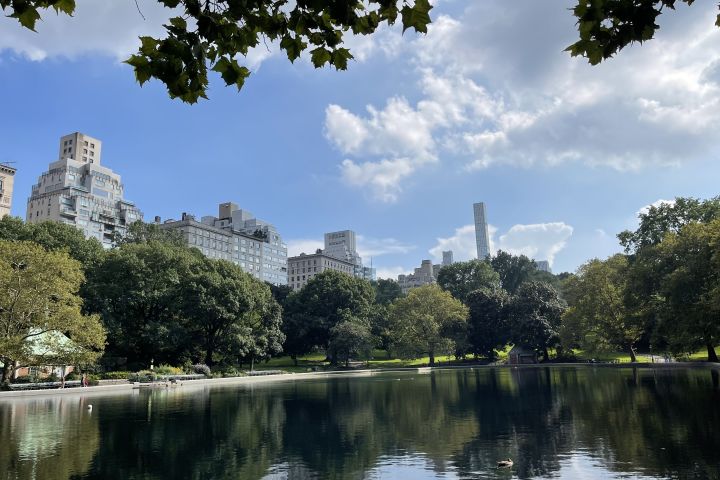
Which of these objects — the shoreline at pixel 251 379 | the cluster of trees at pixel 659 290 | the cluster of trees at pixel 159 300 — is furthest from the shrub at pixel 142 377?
the cluster of trees at pixel 659 290

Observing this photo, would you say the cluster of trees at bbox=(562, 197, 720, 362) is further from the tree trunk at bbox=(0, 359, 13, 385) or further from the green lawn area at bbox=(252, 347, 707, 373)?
the tree trunk at bbox=(0, 359, 13, 385)

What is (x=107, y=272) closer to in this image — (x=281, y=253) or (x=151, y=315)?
(x=151, y=315)

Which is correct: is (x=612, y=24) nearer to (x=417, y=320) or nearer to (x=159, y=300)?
(x=159, y=300)

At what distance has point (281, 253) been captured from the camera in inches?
7362

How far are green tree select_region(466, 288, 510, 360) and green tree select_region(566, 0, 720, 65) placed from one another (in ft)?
299

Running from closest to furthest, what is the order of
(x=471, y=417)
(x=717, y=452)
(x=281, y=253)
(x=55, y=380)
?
(x=717, y=452) < (x=471, y=417) < (x=55, y=380) < (x=281, y=253)

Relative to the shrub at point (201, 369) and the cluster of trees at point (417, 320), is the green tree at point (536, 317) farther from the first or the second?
the shrub at point (201, 369)

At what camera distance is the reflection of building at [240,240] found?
15823 centimetres

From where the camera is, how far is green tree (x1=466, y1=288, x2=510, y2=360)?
3720 inches

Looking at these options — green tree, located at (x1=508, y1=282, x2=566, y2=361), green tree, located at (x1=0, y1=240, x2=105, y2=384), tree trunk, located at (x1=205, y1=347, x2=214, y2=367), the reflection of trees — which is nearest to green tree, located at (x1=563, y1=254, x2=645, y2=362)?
green tree, located at (x1=508, y1=282, x2=566, y2=361)

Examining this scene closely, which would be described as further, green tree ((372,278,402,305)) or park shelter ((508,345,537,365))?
green tree ((372,278,402,305))

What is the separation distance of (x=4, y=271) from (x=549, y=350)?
86.5m

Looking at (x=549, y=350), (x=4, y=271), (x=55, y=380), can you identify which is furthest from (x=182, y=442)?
(x=549, y=350)

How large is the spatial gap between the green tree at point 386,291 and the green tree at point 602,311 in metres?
70.0
